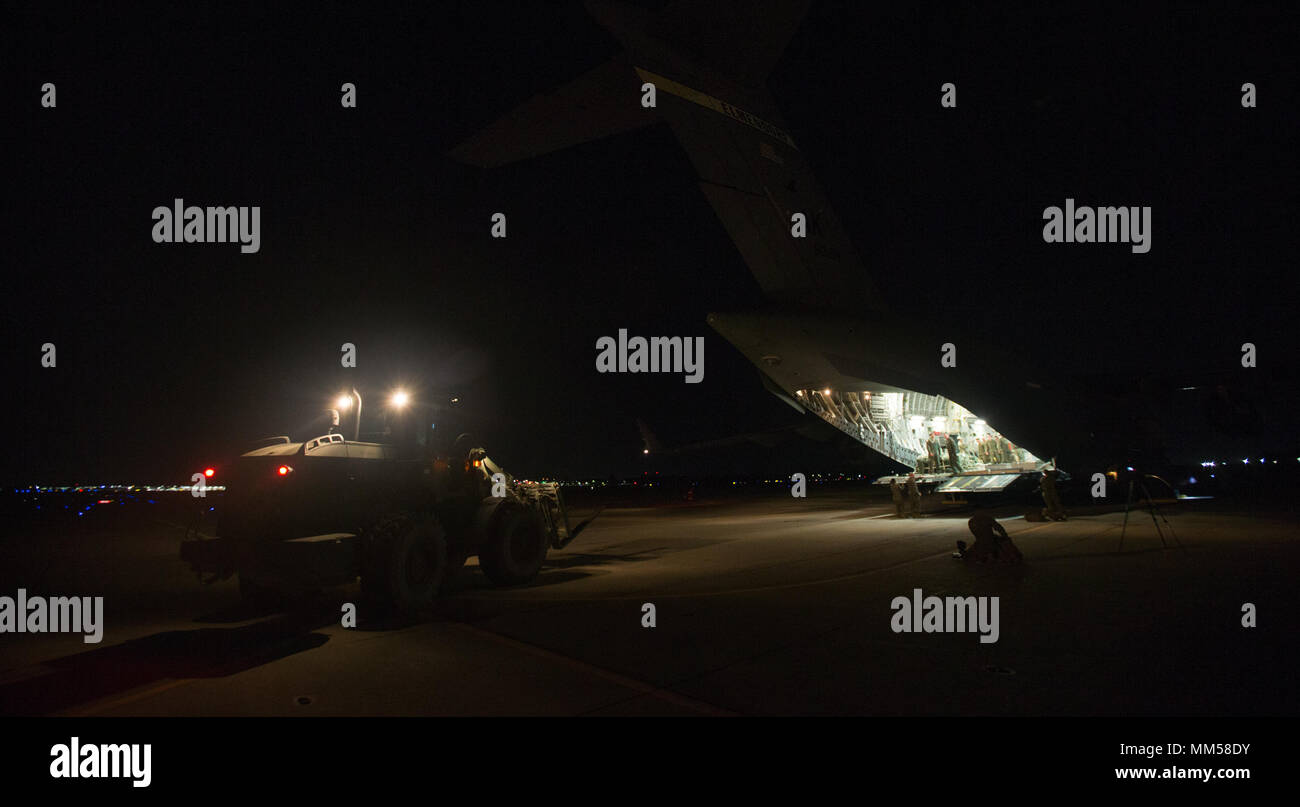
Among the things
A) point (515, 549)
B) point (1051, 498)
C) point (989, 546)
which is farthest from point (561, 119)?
point (1051, 498)

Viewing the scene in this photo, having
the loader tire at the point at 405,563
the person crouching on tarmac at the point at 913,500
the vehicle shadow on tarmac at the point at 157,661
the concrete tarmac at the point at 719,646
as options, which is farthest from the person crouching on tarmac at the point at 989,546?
the person crouching on tarmac at the point at 913,500

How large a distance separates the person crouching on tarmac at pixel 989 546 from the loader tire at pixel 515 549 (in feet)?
20.6

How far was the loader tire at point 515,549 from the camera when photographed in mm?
9922

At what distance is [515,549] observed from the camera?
33.7ft

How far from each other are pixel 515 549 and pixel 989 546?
6.90 metres

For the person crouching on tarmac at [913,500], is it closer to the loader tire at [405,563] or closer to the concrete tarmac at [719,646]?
the concrete tarmac at [719,646]

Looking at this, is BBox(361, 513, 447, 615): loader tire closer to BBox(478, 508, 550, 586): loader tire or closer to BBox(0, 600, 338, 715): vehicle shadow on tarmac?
BBox(0, 600, 338, 715): vehicle shadow on tarmac

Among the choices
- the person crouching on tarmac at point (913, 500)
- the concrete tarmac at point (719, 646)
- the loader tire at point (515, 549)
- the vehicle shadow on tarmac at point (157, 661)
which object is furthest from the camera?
the person crouching on tarmac at point (913, 500)

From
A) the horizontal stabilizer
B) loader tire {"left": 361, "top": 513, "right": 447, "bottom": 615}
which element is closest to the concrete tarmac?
loader tire {"left": 361, "top": 513, "right": 447, "bottom": 615}

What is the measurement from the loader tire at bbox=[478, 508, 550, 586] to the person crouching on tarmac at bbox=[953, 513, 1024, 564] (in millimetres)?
6284

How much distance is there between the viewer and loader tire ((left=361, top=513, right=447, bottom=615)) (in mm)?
7875

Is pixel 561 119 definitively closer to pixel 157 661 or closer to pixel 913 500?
pixel 157 661

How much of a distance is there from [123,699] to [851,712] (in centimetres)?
493
